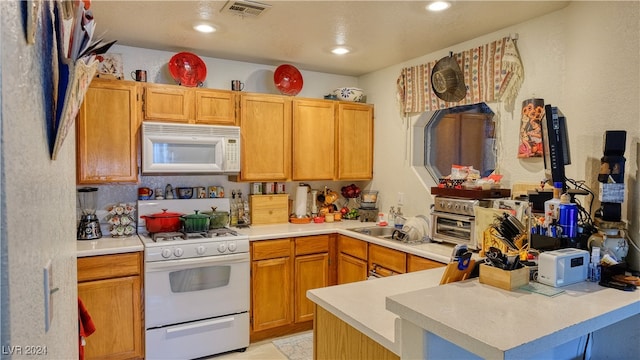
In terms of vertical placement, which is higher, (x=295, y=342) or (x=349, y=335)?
(x=349, y=335)

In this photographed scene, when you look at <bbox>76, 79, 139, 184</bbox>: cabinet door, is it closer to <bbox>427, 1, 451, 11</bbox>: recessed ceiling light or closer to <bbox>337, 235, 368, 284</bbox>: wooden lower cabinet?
<bbox>337, 235, 368, 284</bbox>: wooden lower cabinet

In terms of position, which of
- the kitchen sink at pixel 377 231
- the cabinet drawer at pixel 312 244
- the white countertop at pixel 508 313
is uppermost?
the white countertop at pixel 508 313

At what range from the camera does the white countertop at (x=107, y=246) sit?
2.71 m

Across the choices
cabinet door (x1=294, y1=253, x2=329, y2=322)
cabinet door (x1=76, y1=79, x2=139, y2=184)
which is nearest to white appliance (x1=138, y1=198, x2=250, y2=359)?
cabinet door (x1=294, y1=253, x2=329, y2=322)

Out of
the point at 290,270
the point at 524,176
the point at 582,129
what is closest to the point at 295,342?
the point at 290,270

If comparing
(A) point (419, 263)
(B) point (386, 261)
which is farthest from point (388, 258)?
(A) point (419, 263)

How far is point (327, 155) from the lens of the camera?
3.99 meters

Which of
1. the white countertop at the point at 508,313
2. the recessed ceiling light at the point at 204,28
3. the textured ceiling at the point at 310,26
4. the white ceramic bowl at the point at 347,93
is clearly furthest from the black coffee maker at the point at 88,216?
the white countertop at the point at 508,313

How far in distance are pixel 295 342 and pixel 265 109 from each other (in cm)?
207

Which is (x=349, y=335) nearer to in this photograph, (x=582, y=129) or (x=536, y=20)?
(x=582, y=129)

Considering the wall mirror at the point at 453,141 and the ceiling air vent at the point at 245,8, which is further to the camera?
the wall mirror at the point at 453,141

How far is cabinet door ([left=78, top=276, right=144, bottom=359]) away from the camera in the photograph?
2732 mm

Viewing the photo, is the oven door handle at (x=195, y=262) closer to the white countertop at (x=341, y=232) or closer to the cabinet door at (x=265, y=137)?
the white countertop at (x=341, y=232)

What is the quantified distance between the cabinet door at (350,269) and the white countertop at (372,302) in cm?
128
